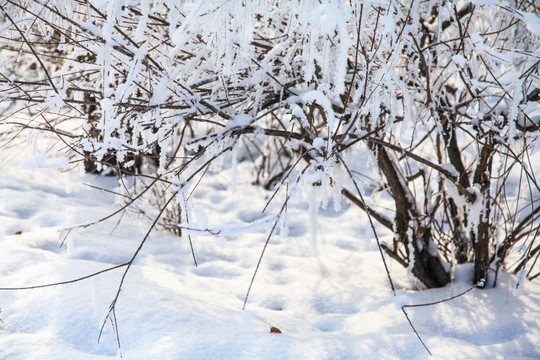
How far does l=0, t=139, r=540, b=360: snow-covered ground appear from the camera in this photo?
5.10 ft

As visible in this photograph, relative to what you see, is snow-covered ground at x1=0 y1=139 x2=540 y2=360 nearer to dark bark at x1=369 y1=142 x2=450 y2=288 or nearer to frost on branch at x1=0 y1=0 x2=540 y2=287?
dark bark at x1=369 y1=142 x2=450 y2=288

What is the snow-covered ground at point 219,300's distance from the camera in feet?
5.10

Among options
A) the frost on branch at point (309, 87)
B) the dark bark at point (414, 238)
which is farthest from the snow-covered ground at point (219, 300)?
the frost on branch at point (309, 87)

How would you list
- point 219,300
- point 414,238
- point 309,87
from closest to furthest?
point 309,87
point 219,300
point 414,238

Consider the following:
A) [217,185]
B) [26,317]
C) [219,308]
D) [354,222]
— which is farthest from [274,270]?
[217,185]

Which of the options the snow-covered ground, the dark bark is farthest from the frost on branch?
the snow-covered ground

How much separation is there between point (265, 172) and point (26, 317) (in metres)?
3.07

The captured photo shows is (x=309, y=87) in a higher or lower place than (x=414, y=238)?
higher

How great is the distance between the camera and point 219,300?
81.4 inches

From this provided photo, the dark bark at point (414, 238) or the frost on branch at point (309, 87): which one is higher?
the frost on branch at point (309, 87)

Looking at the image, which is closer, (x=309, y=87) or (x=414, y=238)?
(x=309, y=87)

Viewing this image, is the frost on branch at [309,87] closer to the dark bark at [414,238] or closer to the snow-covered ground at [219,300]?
the dark bark at [414,238]

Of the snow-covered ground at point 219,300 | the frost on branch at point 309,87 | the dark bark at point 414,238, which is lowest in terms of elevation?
the snow-covered ground at point 219,300

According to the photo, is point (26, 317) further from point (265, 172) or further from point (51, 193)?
point (265, 172)
